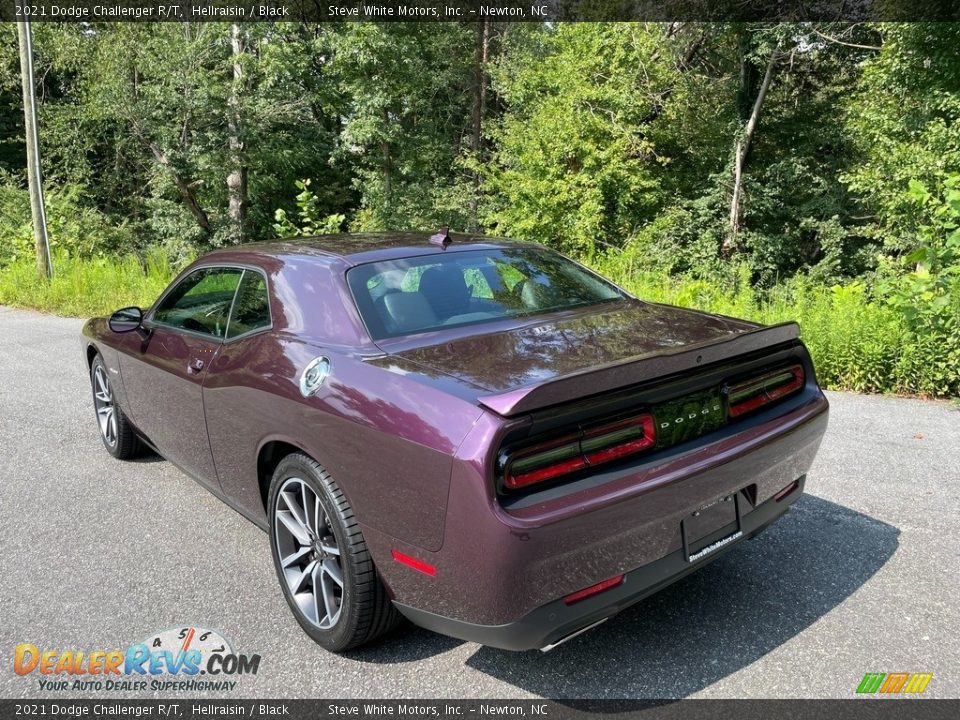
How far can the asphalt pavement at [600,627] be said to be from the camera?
103 inches

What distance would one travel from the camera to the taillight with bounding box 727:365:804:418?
2.78 m

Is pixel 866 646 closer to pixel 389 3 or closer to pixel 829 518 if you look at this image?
pixel 829 518

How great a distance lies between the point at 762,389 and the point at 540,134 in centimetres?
1886

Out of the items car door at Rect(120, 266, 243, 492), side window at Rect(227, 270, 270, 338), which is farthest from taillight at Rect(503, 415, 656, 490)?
car door at Rect(120, 266, 243, 492)

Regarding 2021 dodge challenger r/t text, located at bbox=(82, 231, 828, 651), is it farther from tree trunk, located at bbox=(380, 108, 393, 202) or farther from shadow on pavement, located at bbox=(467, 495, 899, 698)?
tree trunk, located at bbox=(380, 108, 393, 202)

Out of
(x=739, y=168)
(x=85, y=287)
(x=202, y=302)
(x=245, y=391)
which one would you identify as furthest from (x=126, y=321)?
(x=739, y=168)

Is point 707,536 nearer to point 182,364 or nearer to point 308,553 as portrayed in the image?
point 308,553

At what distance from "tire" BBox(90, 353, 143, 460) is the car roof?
62.1 inches

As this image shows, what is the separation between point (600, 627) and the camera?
9.61ft

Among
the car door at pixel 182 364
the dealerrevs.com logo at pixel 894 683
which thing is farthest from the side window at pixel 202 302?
the dealerrevs.com logo at pixel 894 683

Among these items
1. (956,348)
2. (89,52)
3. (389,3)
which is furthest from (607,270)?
(89,52)

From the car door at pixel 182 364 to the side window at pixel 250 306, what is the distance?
0.26 ft

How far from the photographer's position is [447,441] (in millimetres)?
2252

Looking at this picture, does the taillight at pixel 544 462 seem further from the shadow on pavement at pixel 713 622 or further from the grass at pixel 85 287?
the grass at pixel 85 287
